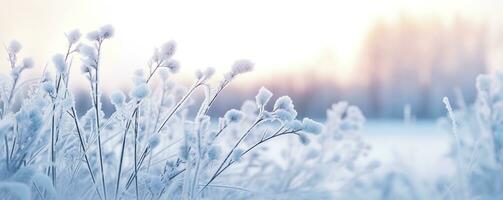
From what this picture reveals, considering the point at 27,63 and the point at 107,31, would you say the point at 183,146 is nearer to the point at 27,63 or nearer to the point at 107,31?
the point at 107,31

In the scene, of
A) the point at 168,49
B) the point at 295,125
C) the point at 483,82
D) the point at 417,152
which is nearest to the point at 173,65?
the point at 168,49

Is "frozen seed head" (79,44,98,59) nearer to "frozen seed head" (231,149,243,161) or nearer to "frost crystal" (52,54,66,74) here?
"frost crystal" (52,54,66,74)

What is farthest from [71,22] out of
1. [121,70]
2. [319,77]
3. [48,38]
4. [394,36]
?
[394,36]

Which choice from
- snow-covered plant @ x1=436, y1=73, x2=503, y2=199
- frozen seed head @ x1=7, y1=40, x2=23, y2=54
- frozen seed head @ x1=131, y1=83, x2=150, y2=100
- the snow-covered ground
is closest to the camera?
frozen seed head @ x1=131, y1=83, x2=150, y2=100

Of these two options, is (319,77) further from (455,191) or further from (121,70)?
(455,191)

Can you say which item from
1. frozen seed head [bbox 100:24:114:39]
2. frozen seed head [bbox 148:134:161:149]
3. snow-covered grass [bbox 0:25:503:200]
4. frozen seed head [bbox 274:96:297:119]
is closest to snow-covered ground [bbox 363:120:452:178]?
snow-covered grass [bbox 0:25:503:200]

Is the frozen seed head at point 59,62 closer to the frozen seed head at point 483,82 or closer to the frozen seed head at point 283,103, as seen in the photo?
the frozen seed head at point 283,103

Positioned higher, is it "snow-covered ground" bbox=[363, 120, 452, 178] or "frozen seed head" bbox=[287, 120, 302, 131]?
"frozen seed head" bbox=[287, 120, 302, 131]
